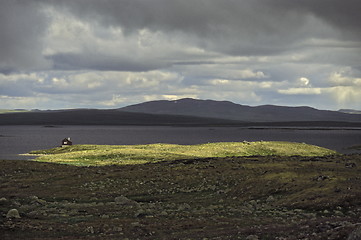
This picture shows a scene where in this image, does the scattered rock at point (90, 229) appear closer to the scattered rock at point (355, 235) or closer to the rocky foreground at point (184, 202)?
the rocky foreground at point (184, 202)

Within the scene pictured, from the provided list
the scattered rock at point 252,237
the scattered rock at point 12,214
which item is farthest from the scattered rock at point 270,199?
the scattered rock at point 12,214

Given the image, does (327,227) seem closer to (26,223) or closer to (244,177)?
(26,223)

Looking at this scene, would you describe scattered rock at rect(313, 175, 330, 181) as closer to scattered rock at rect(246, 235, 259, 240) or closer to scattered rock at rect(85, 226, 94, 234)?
scattered rock at rect(246, 235, 259, 240)

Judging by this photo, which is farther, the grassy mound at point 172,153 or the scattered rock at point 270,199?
the grassy mound at point 172,153

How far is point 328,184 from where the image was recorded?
127 feet

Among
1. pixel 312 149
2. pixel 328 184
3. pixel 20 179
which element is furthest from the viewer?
pixel 312 149

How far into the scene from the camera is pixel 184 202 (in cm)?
3859

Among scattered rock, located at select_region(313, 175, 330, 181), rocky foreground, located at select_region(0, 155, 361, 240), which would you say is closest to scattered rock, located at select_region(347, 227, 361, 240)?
rocky foreground, located at select_region(0, 155, 361, 240)

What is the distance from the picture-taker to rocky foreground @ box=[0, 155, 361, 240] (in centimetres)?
2477

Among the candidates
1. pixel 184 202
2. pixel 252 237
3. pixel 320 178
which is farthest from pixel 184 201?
pixel 252 237

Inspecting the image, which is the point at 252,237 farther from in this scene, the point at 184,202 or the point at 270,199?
the point at 184,202

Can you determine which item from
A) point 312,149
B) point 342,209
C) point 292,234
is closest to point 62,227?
point 292,234

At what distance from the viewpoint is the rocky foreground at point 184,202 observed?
24766 millimetres

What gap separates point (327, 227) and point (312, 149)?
91.8 meters
